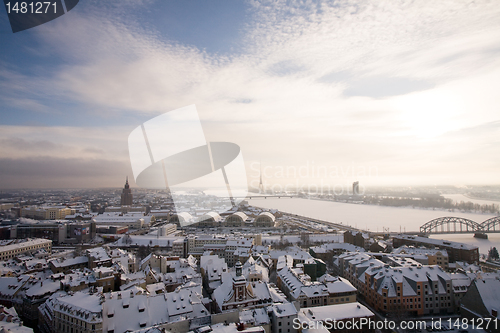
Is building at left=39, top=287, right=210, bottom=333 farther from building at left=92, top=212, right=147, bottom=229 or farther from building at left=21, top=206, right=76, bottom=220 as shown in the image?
building at left=21, top=206, right=76, bottom=220

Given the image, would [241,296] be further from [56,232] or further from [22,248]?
[56,232]

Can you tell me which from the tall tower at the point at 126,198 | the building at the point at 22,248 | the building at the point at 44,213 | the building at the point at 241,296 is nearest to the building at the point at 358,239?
the building at the point at 241,296

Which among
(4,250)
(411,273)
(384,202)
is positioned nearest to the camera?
(411,273)

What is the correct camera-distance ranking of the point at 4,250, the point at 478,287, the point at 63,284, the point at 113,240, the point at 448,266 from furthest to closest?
the point at 113,240 → the point at 4,250 → the point at 448,266 → the point at 63,284 → the point at 478,287

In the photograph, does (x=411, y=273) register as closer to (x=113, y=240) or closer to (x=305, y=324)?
(x=305, y=324)

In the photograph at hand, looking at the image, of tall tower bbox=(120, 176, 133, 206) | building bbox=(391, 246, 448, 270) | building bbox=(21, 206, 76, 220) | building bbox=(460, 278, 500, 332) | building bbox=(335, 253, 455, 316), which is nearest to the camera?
building bbox=(460, 278, 500, 332)

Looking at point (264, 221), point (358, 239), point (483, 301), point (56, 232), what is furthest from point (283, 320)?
point (264, 221)

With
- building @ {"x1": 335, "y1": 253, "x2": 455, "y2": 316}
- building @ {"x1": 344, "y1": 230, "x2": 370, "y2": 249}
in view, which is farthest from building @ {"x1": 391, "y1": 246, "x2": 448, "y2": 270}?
building @ {"x1": 335, "y1": 253, "x2": 455, "y2": 316}

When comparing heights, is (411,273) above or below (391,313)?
above

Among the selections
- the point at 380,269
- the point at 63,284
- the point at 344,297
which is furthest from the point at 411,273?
the point at 63,284
